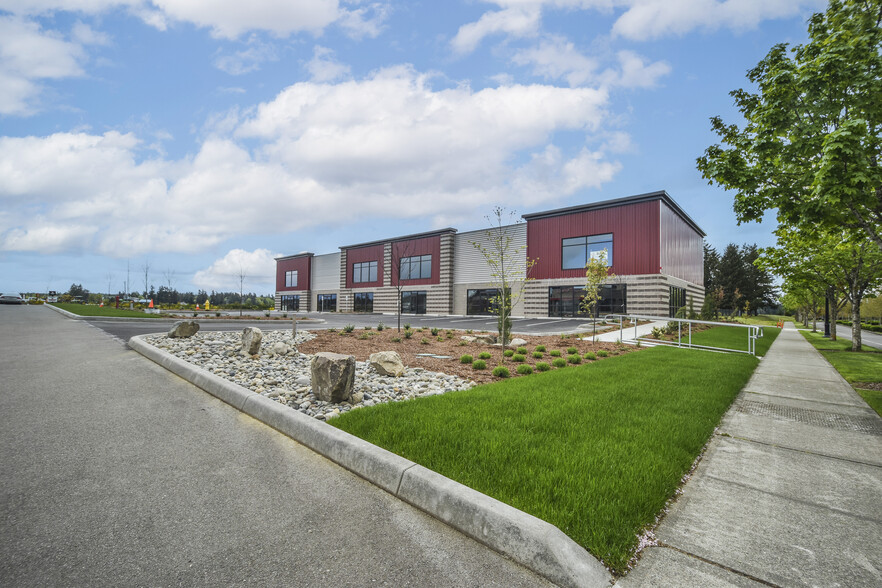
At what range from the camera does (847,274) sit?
1712cm

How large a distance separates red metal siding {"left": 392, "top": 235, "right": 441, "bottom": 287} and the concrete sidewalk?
3795 cm

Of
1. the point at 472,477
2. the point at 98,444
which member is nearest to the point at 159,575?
the point at 472,477

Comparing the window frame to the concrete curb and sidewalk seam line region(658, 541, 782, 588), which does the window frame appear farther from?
sidewalk seam line region(658, 541, 782, 588)

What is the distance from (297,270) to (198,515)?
205 feet

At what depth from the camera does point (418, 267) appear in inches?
1777

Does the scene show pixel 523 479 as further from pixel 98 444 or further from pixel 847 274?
pixel 847 274

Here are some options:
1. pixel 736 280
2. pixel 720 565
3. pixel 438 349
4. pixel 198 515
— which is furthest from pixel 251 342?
pixel 736 280

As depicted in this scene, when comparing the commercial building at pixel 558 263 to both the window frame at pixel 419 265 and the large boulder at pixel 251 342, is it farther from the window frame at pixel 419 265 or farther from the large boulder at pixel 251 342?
the large boulder at pixel 251 342

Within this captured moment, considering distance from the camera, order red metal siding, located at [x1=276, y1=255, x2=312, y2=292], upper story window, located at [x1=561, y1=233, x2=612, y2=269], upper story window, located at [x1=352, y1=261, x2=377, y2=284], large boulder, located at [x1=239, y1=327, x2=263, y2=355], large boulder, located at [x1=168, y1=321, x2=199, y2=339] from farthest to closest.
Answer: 1. red metal siding, located at [x1=276, y1=255, x2=312, y2=292]
2. upper story window, located at [x1=352, y1=261, x2=377, y2=284]
3. upper story window, located at [x1=561, y1=233, x2=612, y2=269]
4. large boulder, located at [x1=168, y1=321, x2=199, y2=339]
5. large boulder, located at [x1=239, y1=327, x2=263, y2=355]

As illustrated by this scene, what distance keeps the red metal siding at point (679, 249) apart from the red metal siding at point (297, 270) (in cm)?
4739

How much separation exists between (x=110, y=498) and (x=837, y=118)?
446 inches

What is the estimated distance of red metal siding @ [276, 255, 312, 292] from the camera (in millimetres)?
59750

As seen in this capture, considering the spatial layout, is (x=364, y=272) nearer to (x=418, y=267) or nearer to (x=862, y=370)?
(x=418, y=267)

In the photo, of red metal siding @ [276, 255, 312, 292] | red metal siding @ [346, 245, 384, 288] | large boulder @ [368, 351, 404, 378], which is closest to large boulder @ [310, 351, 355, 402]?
large boulder @ [368, 351, 404, 378]
